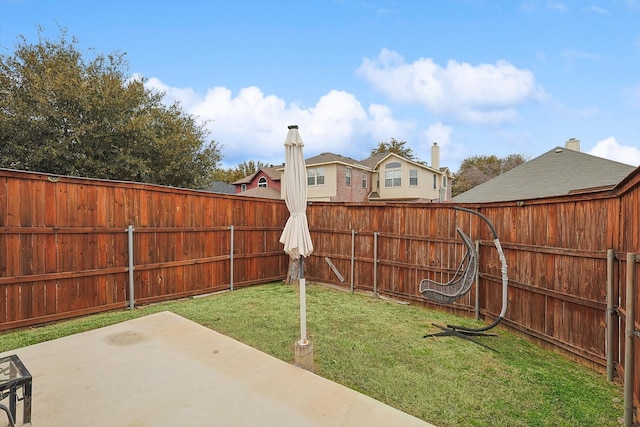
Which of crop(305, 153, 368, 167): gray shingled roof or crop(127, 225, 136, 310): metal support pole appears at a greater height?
crop(305, 153, 368, 167): gray shingled roof

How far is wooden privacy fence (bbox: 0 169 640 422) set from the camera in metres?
3.54

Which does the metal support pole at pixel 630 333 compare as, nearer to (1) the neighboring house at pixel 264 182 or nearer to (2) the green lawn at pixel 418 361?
(2) the green lawn at pixel 418 361

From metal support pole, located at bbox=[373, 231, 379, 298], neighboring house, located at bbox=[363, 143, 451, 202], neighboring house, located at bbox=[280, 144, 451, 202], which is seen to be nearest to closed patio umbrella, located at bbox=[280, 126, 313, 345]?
metal support pole, located at bbox=[373, 231, 379, 298]

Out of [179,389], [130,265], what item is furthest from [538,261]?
[130,265]

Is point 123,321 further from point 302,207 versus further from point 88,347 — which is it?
point 302,207

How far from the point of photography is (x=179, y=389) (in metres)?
2.95

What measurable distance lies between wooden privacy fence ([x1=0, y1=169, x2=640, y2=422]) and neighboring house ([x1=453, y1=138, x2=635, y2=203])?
6143 mm

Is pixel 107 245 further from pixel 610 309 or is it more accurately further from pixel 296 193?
pixel 610 309

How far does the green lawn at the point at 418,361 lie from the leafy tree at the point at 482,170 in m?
29.6

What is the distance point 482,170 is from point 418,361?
116ft

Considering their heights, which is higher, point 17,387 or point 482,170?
point 482,170

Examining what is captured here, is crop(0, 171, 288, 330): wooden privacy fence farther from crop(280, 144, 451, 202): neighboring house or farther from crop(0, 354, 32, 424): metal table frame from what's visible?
crop(280, 144, 451, 202): neighboring house

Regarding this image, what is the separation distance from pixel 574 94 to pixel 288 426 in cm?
1136

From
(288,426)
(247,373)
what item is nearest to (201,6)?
(247,373)
